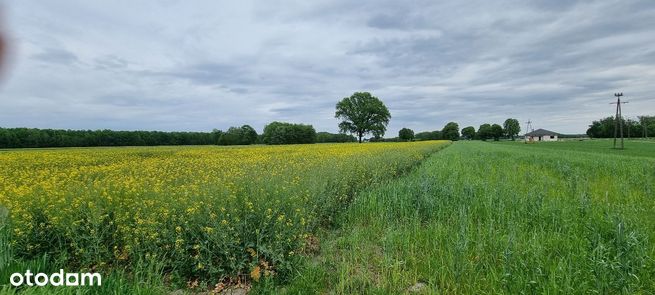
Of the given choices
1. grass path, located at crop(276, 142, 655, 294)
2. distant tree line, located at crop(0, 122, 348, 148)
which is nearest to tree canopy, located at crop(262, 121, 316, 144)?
distant tree line, located at crop(0, 122, 348, 148)

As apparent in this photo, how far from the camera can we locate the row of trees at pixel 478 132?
146 meters

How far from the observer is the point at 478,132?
16138 centimetres

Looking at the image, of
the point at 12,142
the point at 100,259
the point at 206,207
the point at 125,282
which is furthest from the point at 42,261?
the point at 12,142

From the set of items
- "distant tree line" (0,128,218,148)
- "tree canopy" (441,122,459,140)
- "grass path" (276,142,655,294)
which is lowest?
"grass path" (276,142,655,294)

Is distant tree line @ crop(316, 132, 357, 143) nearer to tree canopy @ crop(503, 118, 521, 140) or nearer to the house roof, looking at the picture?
tree canopy @ crop(503, 118, 521, 140)

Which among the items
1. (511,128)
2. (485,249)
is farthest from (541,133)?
(485,249)

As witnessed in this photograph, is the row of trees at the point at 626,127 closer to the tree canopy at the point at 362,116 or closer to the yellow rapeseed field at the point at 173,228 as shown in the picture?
the tree canopy at the point at 362,116

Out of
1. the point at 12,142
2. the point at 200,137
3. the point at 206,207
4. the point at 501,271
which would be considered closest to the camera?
the point at 501,271

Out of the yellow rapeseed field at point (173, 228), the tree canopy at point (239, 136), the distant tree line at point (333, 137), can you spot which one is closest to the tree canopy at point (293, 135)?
the tree canopy at point (239, 136)

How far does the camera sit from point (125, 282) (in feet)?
15.2

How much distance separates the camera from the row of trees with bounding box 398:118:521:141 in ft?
478

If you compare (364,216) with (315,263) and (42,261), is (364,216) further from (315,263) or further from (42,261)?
(42,261)

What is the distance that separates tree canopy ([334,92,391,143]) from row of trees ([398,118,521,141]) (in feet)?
176

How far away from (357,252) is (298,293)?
1.45 metres
